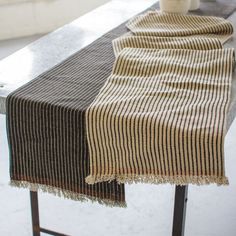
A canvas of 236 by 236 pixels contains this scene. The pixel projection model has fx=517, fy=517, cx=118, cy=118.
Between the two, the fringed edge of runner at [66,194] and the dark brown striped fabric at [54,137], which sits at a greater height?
the dark brown striped fabric at [54,137]

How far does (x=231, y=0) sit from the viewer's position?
6.48ft

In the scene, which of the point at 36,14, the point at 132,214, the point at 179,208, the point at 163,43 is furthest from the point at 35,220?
the point at 36,14

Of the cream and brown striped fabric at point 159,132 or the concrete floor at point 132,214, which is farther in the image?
the concrete floor at point 132,214

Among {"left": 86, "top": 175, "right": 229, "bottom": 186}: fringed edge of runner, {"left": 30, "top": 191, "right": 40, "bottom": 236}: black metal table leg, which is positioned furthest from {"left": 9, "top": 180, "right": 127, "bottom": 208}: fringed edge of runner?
{"left": 30, "top": 191, "right": 40, "bottom": 236}: black metal table leg

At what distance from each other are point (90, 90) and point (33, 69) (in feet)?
0.77

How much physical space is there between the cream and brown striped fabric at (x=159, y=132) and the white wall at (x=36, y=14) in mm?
2467

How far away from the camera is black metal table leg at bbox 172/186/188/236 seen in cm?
130

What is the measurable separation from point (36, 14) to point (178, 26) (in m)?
2.16

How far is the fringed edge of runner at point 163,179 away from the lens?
1.07 meters

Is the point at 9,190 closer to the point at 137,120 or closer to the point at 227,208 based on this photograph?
the point at 227,208

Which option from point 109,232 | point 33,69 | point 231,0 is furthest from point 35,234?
point 231,0

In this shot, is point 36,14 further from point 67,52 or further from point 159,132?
point 159,132

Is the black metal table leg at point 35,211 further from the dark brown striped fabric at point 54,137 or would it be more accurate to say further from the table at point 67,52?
the dark brown striped fabric at point 54,137

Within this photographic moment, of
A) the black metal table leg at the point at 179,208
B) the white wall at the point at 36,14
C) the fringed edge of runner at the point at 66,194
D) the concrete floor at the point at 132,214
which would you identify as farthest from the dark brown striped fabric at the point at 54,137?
the white wall at the point at 36,14
